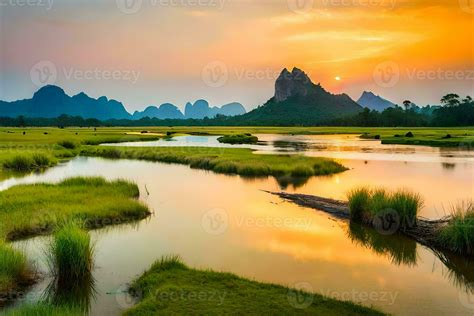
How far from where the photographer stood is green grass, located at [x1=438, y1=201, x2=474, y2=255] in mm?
15008

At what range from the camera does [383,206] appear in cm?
1889

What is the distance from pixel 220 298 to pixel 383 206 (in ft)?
37.3

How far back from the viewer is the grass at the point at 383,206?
1817 centimetres

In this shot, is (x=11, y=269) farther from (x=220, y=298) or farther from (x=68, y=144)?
(x=68, y=144)

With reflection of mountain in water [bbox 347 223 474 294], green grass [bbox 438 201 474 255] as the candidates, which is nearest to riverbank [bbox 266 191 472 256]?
green grass [bbox 438 201 474 255]

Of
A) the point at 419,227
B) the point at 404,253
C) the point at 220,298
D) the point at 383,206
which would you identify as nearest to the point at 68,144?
the point at 383,206

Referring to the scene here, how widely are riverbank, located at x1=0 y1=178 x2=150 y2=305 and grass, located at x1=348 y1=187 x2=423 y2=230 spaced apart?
11.2m

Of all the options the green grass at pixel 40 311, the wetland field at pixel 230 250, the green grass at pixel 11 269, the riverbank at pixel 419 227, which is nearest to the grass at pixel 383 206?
the wetland field at pixel 230 250

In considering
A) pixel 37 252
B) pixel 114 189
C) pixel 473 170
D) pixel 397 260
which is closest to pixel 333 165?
pixel 473 170

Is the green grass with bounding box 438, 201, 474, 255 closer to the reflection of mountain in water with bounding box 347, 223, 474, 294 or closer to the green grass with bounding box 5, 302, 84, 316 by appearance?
the reflection of mountain in water with bounding box 347, 223, 474, 294

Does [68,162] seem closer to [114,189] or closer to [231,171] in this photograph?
[231,171]

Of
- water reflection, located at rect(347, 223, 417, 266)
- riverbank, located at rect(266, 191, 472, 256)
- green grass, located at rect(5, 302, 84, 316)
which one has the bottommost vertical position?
water reflection, located at rect(347, 223, 417, 266)

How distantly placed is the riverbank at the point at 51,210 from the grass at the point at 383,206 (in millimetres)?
11239

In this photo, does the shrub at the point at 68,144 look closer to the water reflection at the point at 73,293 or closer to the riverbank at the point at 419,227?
the riverbank at the point at 419,227
